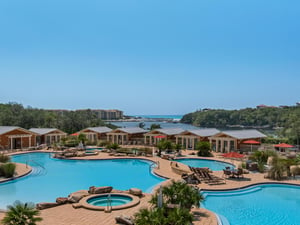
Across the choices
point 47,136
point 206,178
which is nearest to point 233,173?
point 206,178

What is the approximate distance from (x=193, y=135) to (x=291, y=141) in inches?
531

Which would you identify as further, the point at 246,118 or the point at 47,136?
the point at 246,118

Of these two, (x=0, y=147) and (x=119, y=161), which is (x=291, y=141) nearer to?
(x=119, y=161)

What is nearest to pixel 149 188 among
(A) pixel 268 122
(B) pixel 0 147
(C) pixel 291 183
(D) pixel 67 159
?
(C) pixel 291 183

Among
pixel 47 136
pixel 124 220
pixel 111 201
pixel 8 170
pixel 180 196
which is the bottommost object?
pixel 111 201

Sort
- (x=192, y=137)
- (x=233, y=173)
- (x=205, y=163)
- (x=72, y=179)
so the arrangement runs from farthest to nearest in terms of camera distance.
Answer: (x=192, y=137) → (x=205, y=163) → (x=72, y=179) → (x=233, y=173)

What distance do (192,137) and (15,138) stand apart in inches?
831

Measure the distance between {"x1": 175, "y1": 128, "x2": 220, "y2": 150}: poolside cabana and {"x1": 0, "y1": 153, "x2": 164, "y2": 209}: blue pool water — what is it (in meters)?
8.93

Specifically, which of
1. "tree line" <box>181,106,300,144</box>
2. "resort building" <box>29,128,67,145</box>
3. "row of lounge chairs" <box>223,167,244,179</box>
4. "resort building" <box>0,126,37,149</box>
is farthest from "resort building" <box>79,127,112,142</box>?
"tree line" <box>181,106,300,144</box>

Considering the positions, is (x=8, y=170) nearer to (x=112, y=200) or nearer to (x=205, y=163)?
(x=112, y=200)

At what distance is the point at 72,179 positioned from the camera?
18.7 metres

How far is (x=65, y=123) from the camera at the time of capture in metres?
51.3

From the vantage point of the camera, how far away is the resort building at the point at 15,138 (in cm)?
3291

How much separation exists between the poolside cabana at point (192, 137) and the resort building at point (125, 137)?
6046 millimetres
